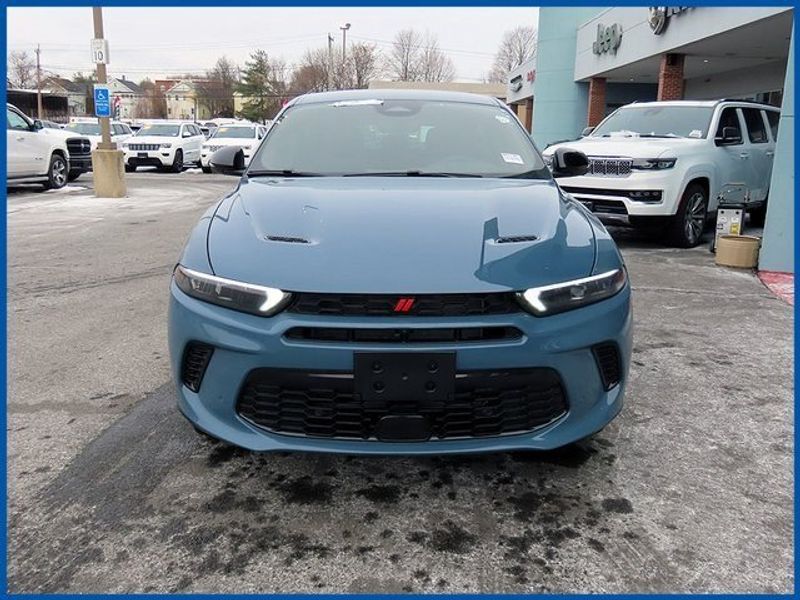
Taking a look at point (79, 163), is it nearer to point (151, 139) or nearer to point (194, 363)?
point (151, 139)

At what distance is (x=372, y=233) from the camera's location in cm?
250

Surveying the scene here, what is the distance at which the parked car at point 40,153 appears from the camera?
43.6ft

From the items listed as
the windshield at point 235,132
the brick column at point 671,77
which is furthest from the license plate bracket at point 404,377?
the windshield at point 235,132

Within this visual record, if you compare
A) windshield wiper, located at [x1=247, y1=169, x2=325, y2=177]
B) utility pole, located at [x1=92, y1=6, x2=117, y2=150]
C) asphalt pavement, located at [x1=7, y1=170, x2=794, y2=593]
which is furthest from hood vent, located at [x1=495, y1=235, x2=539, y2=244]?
utility pole, located at [x1=92, y1=6, x2=117, y2=150]

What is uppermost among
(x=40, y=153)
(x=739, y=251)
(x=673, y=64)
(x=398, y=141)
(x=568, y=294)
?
(x=673, y=64)

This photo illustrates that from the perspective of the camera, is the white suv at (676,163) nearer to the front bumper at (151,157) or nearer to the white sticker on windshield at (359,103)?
the white sticker on windshield at (359,103)

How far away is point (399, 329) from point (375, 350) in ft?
0.35

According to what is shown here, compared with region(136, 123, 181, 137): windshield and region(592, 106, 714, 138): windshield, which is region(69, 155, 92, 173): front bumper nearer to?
region(136, 123, 181, 137): windshield

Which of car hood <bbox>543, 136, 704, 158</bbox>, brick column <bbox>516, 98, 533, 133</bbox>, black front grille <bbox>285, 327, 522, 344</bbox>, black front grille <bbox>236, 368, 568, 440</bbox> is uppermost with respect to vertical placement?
brick column <bbox>516, 98, 533, 133</bbox>

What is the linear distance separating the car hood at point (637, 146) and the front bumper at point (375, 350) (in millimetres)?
5858

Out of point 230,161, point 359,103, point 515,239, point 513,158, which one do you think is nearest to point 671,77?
point 359,103

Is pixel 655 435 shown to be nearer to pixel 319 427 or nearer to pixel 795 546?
pixel 795 546

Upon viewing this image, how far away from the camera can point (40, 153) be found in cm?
1403

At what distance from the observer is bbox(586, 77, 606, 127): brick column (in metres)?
24.4
